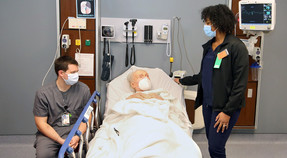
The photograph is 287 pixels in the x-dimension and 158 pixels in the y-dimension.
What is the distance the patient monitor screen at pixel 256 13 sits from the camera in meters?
2.92

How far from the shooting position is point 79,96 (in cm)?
230

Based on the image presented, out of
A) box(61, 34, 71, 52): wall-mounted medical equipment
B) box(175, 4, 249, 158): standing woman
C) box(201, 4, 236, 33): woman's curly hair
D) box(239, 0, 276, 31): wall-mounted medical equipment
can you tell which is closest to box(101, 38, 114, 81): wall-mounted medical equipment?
box(61, 34, 71, 52): wall-mounted medical equipment

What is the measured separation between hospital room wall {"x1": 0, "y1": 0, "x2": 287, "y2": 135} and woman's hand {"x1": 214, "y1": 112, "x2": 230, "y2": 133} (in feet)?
5.22

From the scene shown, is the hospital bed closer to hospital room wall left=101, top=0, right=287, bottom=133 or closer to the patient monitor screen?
hospital room wall left=101, top=0, right=287, bottom=133

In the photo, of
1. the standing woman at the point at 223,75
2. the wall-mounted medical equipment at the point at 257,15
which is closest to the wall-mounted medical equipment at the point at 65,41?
the standing woman at the point at 223,75

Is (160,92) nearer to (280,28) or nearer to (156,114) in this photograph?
(156,114)

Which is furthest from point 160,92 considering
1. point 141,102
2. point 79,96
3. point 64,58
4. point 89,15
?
point 89,15

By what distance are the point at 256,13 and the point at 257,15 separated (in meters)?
0.03

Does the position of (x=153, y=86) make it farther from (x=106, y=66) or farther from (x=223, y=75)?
(x=223, y=75)

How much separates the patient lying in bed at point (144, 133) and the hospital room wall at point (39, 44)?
3.69 ft

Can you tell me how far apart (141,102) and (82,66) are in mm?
1172

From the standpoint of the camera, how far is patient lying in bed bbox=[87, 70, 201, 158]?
1.72m

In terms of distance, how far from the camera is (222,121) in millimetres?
1919

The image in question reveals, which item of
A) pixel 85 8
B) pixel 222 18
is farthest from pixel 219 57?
pixel 85 8
